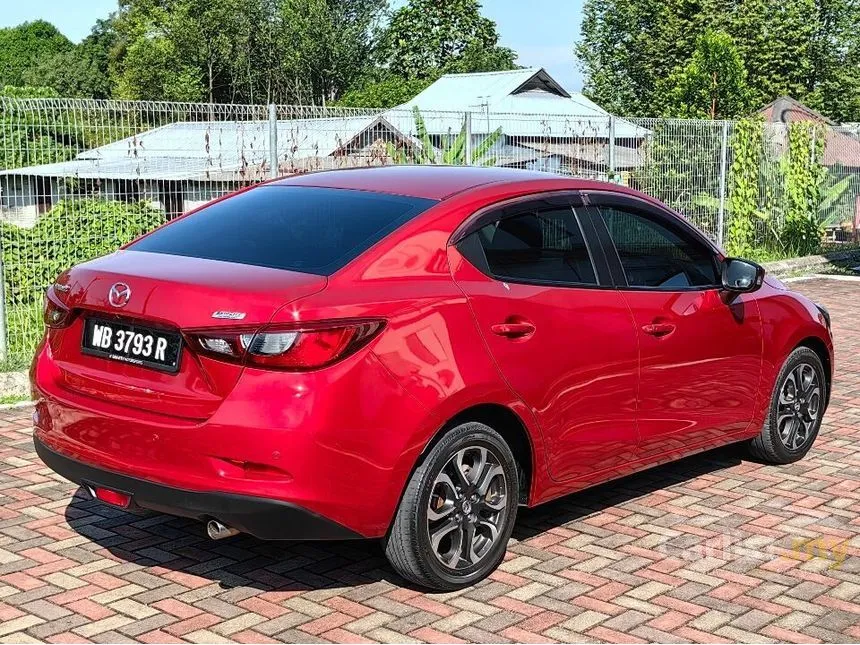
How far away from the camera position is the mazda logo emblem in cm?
467

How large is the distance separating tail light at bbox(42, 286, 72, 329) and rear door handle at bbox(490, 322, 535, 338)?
1.71 metres

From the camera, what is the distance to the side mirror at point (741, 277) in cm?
629

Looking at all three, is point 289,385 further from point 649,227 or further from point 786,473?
point 786,473

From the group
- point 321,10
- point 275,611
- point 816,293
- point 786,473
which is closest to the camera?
point 275,611

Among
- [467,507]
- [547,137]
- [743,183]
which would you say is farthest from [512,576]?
[743,183]

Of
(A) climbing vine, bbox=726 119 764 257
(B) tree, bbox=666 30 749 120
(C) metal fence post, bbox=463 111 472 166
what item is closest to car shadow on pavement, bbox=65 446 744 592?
(C) metal fence post, bbox=463 111 472 166

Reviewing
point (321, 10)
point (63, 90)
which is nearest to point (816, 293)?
point (321, 10)

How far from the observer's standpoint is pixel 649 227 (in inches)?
241

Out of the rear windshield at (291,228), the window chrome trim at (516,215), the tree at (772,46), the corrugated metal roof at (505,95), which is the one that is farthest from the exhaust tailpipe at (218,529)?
the tree at (772,46)

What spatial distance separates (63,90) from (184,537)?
4588 inches

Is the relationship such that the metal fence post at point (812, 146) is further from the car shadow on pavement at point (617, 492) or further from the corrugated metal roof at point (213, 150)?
the car shadow on pavement at point (617, 492)

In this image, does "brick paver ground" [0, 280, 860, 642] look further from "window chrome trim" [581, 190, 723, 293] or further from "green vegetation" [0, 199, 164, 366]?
"green vegetation" [0, 199, 164, 366]

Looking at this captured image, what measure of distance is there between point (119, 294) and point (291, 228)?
32.1 inches

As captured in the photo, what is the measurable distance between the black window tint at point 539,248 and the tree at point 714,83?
2017 inches
